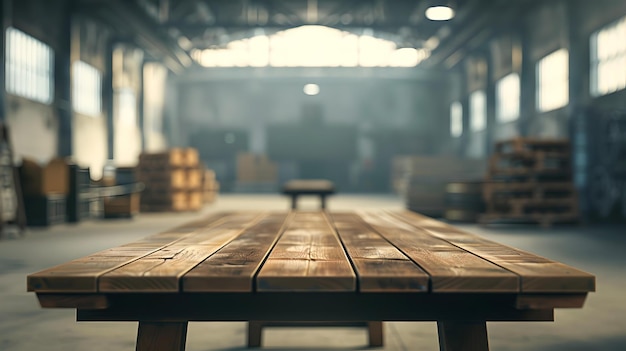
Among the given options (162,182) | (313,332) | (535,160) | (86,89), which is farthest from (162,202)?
(313,332)

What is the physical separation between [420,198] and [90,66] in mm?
10206

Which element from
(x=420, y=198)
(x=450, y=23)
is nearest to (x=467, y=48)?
(x=450, y=23)

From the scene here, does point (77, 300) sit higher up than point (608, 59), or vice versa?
point (608, 59)

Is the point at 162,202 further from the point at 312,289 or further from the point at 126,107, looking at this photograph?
the point at 312,289

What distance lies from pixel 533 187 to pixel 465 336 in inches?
366

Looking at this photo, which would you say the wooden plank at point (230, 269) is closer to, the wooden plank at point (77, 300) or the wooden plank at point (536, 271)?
the wooden plank at point (77, 300)

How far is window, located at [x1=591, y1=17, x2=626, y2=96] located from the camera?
11.0 m

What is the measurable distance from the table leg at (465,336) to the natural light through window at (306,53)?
23021 mm

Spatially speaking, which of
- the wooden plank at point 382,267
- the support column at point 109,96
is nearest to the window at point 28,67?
the support column at point 109,96

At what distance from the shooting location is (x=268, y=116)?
25.3 metres

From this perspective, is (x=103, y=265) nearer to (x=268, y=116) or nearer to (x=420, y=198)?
(x=420, y=198)

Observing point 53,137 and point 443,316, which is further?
point 53,137

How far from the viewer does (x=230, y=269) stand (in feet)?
4.66

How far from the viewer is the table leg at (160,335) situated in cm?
152
